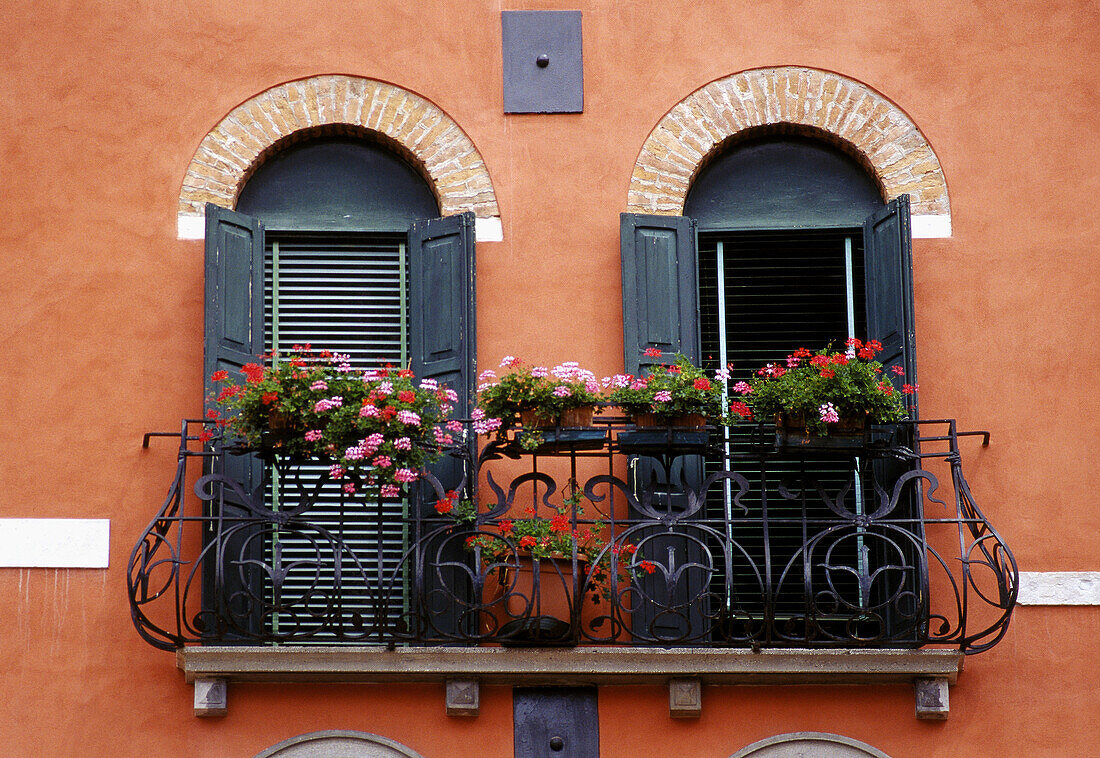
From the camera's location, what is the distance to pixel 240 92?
820cm

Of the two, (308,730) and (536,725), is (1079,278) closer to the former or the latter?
(536,725)

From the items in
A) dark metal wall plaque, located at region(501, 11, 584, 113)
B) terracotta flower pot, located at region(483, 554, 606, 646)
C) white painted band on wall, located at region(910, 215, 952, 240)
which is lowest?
terracotta flower pot, located at region(483, 554, 606, 646)

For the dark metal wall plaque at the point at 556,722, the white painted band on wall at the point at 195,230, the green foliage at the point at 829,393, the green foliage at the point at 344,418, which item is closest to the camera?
the green foliage at the point at 344,418

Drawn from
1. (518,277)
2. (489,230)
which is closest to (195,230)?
(489,230)

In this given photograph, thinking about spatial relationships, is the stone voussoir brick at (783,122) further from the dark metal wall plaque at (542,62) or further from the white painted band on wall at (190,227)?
the white painted band on wall at (190,227)

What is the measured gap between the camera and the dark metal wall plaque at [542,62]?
8211mm

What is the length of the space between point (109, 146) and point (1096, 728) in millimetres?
5926

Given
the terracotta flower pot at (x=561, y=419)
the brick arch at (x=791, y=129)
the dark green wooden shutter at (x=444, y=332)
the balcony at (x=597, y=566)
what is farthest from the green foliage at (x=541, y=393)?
the brick arch at (x=791, y=129)

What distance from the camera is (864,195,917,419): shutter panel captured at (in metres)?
7.77

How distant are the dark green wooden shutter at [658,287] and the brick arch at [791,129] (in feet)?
0.56

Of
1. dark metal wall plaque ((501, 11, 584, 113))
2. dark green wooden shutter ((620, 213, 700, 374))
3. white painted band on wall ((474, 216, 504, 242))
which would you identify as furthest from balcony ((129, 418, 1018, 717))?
dark metal wall plaque ((501, 11, 584, 113))

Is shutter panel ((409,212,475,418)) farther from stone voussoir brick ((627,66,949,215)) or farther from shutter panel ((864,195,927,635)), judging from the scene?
shutter panel ((864,195,927,635))

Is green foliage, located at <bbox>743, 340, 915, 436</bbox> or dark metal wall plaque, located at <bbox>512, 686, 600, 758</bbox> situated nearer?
green foliage, located at <bbox>743, 340, 915, 436</bbox>

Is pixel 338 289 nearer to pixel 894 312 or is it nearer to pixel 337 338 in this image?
pixel 337 338
